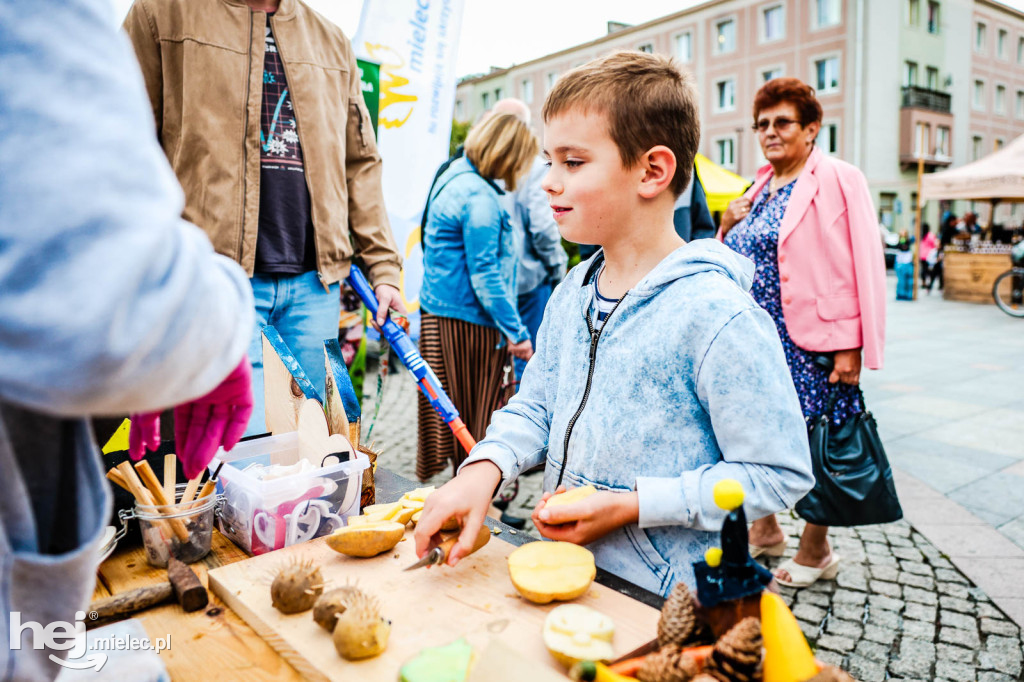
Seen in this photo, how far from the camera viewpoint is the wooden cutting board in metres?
0.95

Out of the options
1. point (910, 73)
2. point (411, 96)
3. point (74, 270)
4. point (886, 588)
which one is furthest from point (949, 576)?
point (910, 73)

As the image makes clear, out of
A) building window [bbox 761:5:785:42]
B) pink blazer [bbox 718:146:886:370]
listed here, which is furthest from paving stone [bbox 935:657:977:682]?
building window [bbox 761:5:785:42]

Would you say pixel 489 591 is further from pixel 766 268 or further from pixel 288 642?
pixel 766 268

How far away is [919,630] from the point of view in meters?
2.70

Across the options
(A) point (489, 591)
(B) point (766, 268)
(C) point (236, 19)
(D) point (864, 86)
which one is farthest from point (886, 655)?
(D) point (864, 86)

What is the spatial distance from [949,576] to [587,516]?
2793 mm

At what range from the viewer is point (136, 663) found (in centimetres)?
85

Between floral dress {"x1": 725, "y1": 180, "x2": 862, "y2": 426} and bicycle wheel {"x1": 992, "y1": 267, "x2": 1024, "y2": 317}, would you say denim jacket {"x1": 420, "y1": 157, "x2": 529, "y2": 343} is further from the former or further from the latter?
bicycle wheel {"x1": 992, "y1": 267, "x2": 1024, "y2": 317}

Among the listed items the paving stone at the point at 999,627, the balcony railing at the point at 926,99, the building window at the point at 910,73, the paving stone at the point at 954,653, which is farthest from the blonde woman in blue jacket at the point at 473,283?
the building window at the point at 910,73

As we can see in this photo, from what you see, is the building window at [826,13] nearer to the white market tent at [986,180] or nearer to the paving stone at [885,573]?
the white market tent at [986,180]

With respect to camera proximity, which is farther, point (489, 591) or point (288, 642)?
point (489, 591)

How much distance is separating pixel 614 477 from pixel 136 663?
847 millimetres

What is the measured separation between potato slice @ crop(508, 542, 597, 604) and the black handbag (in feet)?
6.72

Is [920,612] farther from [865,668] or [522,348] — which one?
[522,348]
